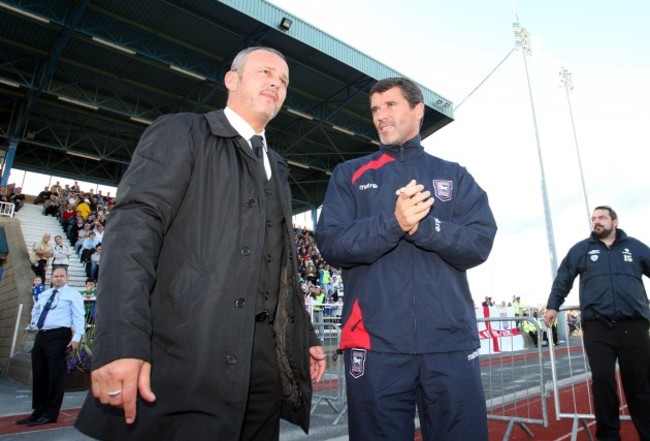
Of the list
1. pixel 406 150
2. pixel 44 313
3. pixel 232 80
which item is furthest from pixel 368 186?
pixel 44 313

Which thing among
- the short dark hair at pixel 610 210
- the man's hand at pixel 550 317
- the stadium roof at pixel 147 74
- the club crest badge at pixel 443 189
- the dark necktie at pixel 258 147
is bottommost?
the man's hand at pixel 550 317

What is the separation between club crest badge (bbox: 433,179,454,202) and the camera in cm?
223

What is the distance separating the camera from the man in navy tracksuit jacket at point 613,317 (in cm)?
412

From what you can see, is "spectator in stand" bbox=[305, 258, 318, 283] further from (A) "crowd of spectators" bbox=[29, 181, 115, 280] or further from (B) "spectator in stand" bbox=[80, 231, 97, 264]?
(B) "spectator in stand" bbox=[80, 231, 97, 264]

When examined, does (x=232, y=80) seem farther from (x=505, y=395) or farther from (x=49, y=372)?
(x=505, y=395)

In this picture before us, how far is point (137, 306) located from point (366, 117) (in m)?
23.1

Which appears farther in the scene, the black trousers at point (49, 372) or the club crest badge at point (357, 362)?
the black trousers at point (49, 372)

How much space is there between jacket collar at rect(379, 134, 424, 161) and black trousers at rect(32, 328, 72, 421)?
18.8ft

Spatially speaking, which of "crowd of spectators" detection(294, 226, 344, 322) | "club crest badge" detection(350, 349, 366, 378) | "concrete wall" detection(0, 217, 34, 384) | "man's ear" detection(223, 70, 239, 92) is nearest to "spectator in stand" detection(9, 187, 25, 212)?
"concrete wall" detection(0, 217, 34, 384)

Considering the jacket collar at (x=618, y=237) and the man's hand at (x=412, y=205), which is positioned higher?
the jacket collar at (x=618, y=237)

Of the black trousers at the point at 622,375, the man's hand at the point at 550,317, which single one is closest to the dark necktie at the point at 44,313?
the man's hand at the point at 550,317

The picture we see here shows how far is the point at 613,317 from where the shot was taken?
424 centimetres

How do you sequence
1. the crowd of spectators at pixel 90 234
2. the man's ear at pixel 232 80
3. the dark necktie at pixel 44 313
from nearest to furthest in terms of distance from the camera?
the man's ear at pixel 232 80, the dark necktie at pixel 44 313, the crowd of spectators at pixel 90 234

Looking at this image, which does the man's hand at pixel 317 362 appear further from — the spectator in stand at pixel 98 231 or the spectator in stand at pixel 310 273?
the spectator in stand at pixel 310 273
